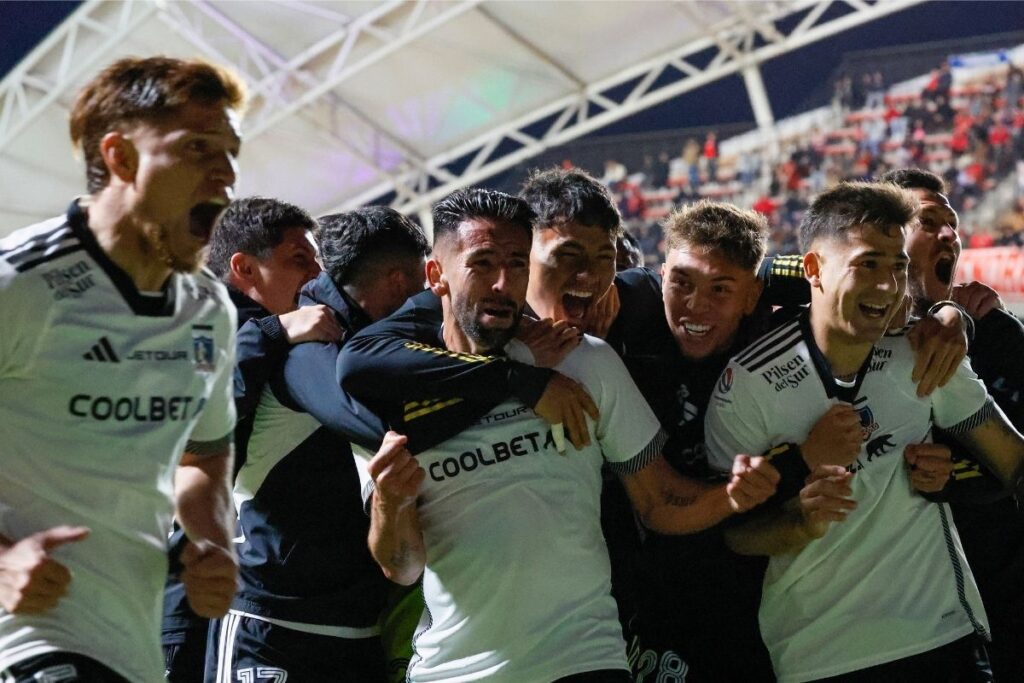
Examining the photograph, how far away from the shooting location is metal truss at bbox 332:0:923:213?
1473 centimetres

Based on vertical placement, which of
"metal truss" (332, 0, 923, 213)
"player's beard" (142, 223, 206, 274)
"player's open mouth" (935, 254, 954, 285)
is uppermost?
"metal truss" (332, 0, 923, 213)

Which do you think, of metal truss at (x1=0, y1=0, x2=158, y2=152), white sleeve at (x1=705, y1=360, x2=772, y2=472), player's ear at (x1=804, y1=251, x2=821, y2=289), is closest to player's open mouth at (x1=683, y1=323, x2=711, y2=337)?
white sleeve at (x1=705, y1=360, x2=772, y2=472)

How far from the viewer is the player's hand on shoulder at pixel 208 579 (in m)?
2.27

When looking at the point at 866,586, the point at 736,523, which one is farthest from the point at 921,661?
the point at 736,523

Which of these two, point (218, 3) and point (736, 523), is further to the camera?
point (218, 3)

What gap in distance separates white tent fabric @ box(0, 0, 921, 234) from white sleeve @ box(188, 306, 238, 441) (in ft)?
38.7

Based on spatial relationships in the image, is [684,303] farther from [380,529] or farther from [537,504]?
[380,529]

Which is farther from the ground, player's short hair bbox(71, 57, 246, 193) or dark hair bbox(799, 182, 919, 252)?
player's short hair bbox(71, 57, 246, 193)

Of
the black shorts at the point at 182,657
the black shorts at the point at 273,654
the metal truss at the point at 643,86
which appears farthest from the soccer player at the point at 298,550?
the metal truss at the point at 643,86

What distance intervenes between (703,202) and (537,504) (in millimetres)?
1151

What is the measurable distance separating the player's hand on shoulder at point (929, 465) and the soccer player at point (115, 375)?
1684 millimetres

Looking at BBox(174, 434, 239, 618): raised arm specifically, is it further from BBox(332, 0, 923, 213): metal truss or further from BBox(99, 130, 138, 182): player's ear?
BBox(332, 0, 923, 213): metal truss

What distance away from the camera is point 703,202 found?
3412mm

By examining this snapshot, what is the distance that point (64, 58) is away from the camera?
13875 millimetres
